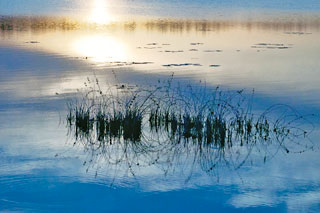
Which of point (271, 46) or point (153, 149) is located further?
point (271, 46)

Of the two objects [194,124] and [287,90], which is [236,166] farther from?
[287,90]

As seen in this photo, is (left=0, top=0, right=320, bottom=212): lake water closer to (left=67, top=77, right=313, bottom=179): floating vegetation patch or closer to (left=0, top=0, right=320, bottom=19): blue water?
(left=67, top=77, right=313, bottom=179): floating vegetation patch

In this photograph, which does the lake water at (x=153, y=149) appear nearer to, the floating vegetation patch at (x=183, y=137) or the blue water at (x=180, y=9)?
the floating vegetation patch at (x=183, y=137)

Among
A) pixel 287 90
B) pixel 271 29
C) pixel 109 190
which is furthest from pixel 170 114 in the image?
pixel 271 29

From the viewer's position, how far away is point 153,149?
7242mm

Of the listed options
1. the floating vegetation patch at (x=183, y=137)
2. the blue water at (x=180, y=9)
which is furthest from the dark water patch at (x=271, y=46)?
the blue water at (x=180, y=9)

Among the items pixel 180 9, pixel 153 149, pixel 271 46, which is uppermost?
pixel 180 9

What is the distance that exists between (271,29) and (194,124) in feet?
58.5

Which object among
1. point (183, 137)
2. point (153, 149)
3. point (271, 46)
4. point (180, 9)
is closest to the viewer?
point (153, 149)

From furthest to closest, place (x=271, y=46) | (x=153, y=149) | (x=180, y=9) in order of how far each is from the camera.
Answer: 1. (x=180, y=9)
2. (x=271, y=46)
3. (x=153, y=149)

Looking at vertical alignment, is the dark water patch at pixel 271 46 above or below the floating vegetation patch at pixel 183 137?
above

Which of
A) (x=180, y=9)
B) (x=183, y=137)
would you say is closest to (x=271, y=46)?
(x=183, y=137)

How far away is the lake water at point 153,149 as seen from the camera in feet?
18.3

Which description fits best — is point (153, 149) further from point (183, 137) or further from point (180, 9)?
point (180, 9)
